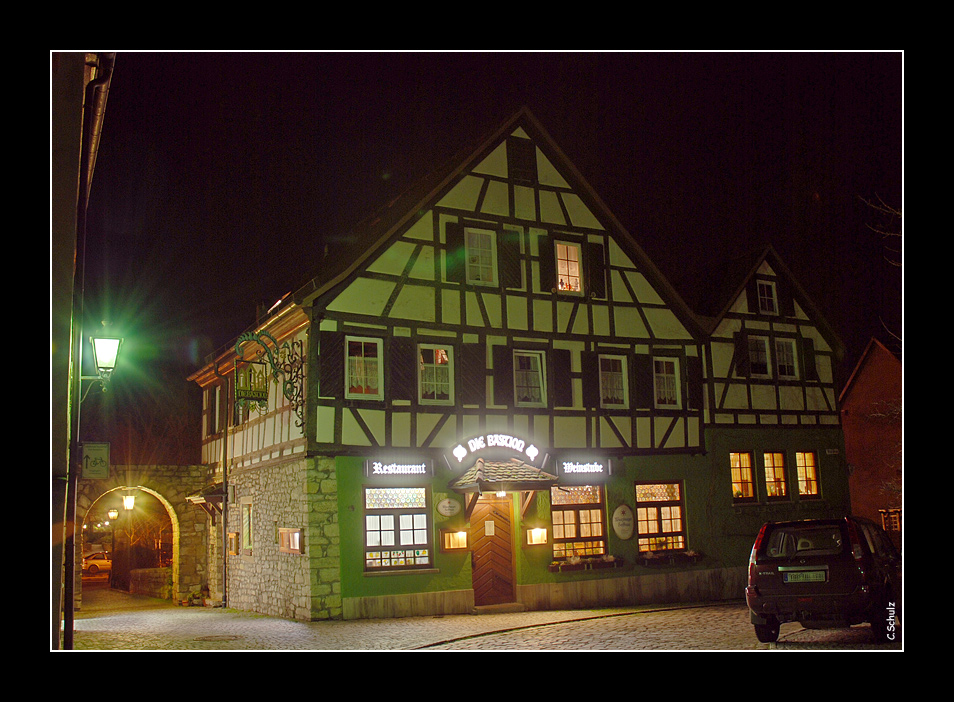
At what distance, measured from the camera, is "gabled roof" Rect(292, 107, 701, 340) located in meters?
16.9

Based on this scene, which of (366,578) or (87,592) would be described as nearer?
(366,578)

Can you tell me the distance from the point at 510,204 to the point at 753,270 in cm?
764

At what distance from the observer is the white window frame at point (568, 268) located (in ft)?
65.1

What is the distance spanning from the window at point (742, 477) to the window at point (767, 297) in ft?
13.2

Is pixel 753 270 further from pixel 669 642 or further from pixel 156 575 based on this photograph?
pixel 156 575

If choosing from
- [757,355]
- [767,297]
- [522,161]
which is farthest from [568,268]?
[767,297]

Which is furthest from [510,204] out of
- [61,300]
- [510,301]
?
[61,300]

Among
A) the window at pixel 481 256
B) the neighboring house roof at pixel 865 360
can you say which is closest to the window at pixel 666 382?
the window at pixel 481 256

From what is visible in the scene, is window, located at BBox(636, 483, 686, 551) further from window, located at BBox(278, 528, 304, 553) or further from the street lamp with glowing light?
the street lamp with glowing light

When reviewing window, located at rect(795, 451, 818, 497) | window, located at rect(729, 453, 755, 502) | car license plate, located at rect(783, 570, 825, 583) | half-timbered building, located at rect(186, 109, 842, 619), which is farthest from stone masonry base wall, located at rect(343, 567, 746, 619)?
car license plate, located at rect(783, 570, 825, 583)

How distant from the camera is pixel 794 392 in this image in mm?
23234

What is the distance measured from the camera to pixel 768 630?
37.0ft

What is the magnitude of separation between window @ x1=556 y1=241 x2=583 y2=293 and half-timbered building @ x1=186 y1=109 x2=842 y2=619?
0.16 ft

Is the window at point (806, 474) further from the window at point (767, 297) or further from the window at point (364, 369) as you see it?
the window at point (364, 369)
